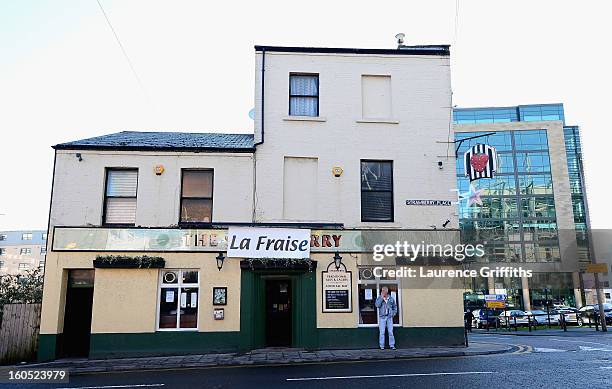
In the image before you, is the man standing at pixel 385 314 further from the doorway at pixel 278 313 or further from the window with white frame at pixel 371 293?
the doorway at pixel 278 313

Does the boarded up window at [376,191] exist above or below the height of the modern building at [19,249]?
below

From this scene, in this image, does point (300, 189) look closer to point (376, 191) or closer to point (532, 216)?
point (376, 191)

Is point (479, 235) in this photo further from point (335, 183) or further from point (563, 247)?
point (335, 183)

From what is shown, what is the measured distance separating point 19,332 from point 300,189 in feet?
30.5

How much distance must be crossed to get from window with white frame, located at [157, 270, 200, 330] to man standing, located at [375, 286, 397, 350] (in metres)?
5.48

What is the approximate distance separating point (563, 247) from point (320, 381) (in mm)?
74540

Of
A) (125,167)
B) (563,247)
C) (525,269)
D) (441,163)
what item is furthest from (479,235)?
(125,167)

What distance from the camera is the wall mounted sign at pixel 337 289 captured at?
49.9 ft

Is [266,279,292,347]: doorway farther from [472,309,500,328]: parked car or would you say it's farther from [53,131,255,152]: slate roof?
[472,309,500,328]: parked car

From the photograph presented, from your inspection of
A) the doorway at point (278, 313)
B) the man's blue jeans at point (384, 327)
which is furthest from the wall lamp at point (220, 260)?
the man's blue jeans at point (384, 327)

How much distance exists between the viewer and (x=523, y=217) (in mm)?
74188

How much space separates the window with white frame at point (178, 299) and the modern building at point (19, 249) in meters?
101

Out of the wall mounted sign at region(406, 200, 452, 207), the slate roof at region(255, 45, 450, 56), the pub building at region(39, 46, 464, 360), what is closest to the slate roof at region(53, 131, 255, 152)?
the pub building at region(39, 46, 464, 360)

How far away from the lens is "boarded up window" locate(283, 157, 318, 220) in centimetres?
1581
